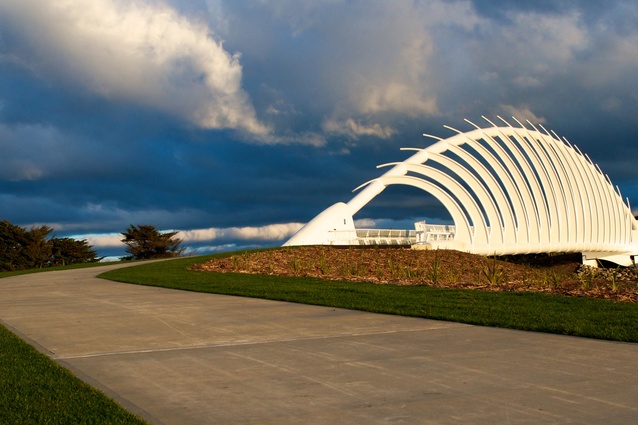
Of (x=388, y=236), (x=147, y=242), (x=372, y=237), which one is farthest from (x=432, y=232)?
(x=147, y=242)

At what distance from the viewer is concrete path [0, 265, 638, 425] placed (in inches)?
190

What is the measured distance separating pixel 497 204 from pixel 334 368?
3748 centimetres

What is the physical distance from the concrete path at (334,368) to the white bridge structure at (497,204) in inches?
873

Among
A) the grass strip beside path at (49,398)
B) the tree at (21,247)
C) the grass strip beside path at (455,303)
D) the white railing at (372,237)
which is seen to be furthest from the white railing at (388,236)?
the grass strip beside path at (49,398)

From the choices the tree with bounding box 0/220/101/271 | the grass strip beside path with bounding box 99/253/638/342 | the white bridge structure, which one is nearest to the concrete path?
the grass strip beside path with bounding box 99/253/638/342

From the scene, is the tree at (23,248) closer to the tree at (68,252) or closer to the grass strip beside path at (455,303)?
the tree at (68,252)

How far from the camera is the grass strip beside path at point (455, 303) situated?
9.02m

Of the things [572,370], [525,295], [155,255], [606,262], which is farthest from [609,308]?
[606,262]

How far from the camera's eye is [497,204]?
41969 mm

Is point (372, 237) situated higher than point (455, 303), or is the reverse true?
point (372, 237)

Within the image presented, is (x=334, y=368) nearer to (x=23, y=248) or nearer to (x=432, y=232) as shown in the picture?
(x=432, y=232)

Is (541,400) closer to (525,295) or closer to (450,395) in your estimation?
(450,395)

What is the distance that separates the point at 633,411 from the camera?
4.74 m

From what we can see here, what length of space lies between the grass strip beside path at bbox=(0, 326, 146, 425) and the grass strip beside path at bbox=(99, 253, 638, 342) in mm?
5783
